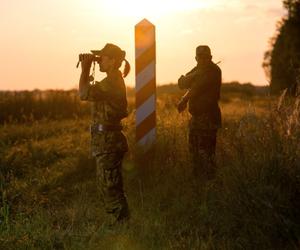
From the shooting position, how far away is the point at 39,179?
10.4 m

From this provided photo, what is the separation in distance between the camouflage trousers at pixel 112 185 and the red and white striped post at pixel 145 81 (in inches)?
78.6

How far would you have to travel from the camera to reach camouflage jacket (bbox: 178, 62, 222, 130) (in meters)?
9.09

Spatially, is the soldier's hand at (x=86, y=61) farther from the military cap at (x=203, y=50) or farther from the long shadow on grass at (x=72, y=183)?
the long shadow on grass at (x=72, y=183)

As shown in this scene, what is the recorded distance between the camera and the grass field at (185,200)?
6469 millimetres

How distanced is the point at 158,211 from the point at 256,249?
1875mm

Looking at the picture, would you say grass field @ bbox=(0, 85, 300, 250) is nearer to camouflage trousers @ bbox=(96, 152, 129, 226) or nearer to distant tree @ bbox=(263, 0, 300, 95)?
camouflage trousers @ bbox=(96, 152, 129, 226)

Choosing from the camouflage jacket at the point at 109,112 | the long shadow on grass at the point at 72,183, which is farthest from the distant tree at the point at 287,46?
the camouflage jacket at the point at 109,112

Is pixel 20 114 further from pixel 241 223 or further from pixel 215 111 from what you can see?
pixel 241 223

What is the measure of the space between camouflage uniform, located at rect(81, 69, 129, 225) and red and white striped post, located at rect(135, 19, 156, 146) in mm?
2022

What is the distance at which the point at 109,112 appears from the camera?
7531 mm

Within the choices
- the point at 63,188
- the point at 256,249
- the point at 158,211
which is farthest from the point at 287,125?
the point at 63,188

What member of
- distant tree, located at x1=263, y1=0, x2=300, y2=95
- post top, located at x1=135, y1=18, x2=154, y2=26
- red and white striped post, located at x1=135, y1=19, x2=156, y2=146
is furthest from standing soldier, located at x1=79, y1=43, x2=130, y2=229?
distant tree, located at x1=263, y1=0, x2=300, y2=95

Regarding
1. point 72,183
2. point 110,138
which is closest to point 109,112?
point 110,138

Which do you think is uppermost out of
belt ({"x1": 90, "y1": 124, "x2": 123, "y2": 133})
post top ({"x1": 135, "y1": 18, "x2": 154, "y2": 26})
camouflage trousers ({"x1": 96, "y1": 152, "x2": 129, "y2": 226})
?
post top ({"x1": 135, "y1": 18, "x2": 154, "y2": 26})
